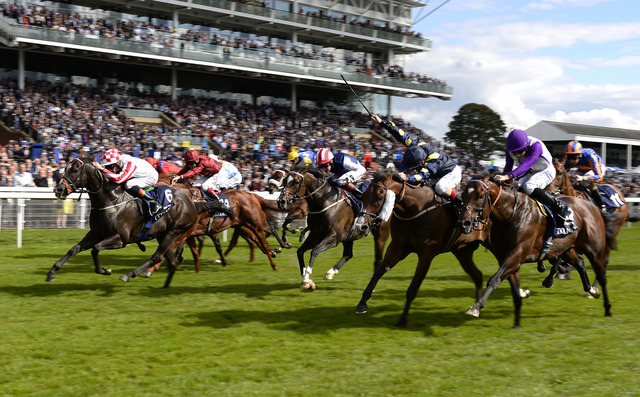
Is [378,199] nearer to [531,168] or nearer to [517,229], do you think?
[517,229]

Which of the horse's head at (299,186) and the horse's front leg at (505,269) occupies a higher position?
the horse's head at (299,186)

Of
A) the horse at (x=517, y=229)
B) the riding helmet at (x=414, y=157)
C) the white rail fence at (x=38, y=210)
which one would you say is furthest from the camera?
the white rail fence at (x=38, y=210)

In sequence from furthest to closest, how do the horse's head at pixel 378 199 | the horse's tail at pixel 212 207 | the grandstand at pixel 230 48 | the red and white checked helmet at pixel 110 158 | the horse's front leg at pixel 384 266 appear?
the grandstand at pixel 230 48 < the horse's tail at pixel 212 207 < the red and white checked helmet at pixel 110 158 < the horse's front leg at pixel 384 266 < the horse's head at pixel 378 199

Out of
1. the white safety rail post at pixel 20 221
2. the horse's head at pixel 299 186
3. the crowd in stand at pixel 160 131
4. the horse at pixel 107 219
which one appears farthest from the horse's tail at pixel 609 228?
the white safety rail post at pixel 20 221

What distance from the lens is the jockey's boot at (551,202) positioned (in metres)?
5.63

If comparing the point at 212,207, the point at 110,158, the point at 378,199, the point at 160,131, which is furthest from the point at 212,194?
the point at 160,131

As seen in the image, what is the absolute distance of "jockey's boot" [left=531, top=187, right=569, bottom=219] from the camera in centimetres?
563

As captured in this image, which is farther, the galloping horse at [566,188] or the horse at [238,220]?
the horse at [238,220]

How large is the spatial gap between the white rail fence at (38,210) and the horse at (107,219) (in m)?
4.24

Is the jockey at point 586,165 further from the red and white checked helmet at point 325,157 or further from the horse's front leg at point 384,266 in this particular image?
the horse's front leg at point 384,266

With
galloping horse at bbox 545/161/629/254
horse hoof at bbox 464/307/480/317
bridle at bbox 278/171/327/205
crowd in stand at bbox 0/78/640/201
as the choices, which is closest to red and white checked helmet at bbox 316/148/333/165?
bridle at bbox 278/171/327/205

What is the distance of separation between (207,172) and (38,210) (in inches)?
181

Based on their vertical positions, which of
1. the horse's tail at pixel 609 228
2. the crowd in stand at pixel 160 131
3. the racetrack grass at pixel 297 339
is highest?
the crowd in stand at pixel 160 131

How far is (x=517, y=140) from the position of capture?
5738 mm
